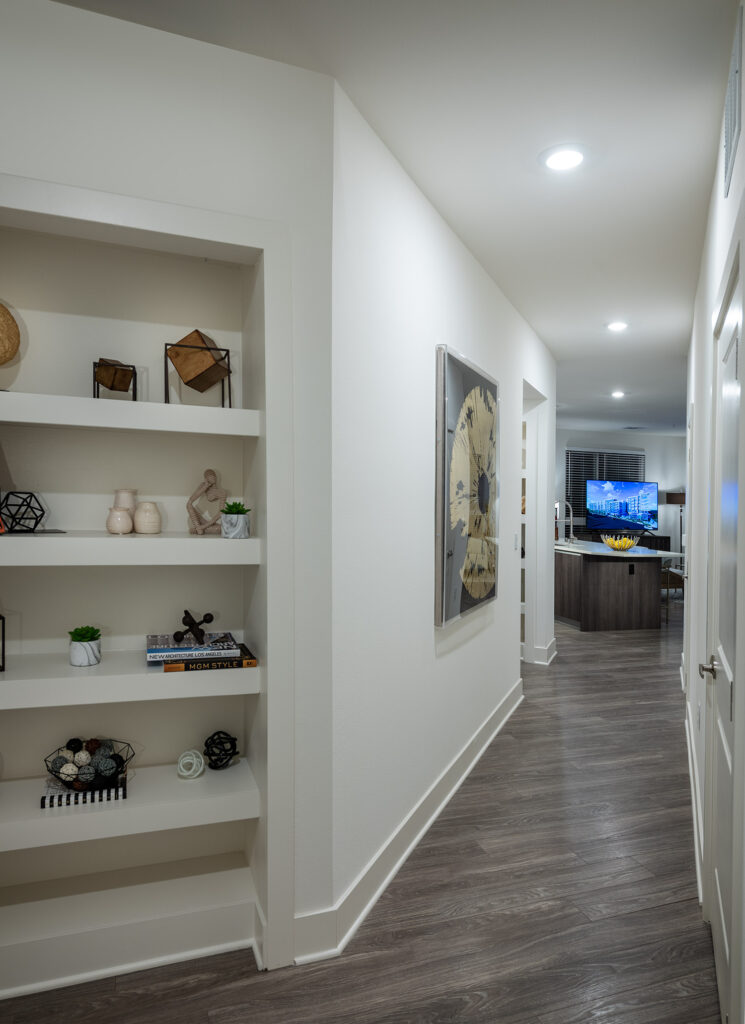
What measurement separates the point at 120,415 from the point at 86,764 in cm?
100

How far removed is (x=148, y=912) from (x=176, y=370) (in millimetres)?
1597

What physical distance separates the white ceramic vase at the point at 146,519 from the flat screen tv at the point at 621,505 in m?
12.0

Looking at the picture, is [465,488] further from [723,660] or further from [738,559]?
[738,559]

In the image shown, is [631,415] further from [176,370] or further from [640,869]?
[176,370]

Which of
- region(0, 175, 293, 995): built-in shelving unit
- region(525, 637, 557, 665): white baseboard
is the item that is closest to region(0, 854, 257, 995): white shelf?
region(0, 175, 293, 995): built-in shelving unit

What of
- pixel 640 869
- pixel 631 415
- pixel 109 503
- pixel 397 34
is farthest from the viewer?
pixel 631 415

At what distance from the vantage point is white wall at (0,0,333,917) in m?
1.88

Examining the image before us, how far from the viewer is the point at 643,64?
2102 millimetres

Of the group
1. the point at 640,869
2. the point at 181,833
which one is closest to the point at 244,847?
the point at 181,833

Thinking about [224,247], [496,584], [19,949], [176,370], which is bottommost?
[19,949]

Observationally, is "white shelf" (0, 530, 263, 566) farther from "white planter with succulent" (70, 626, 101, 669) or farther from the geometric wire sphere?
"white planter with succulent" (70, 626, 101, 669)

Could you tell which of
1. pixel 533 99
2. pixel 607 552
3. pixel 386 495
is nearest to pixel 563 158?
pixel 533 99

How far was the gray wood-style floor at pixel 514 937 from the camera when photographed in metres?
1.97

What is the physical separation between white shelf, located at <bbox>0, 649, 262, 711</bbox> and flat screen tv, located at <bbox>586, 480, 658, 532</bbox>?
470 inches
